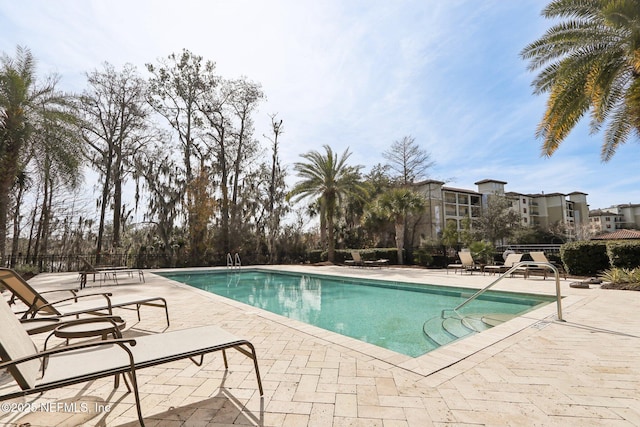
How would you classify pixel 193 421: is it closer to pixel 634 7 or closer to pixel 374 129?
pixel 634 7

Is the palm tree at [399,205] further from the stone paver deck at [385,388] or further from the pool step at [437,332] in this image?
the stone paver deck at [385,388]

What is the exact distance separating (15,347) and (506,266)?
12.1 meters

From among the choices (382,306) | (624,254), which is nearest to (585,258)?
(624,254)

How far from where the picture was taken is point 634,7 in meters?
6.82

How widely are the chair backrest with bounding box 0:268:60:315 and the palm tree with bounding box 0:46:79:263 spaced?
9.26 meters

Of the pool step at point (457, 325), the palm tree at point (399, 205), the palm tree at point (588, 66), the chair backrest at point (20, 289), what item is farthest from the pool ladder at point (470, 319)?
the palm tree at point (399, 205)

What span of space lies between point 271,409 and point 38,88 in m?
13.8

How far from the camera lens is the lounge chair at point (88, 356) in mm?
1578

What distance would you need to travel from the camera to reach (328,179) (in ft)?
63.8

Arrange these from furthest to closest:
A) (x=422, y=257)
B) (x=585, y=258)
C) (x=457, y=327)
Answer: (x=422, y=257) → (x=585, y=258) → (x=457, y=327)

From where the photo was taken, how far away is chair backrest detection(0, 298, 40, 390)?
62.1 inches

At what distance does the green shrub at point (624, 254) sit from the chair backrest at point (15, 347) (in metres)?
12.2

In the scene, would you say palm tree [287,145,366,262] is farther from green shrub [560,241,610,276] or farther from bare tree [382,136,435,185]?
green shrub [560,241,610,276]

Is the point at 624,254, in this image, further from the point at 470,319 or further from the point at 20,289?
the point at 20,289
